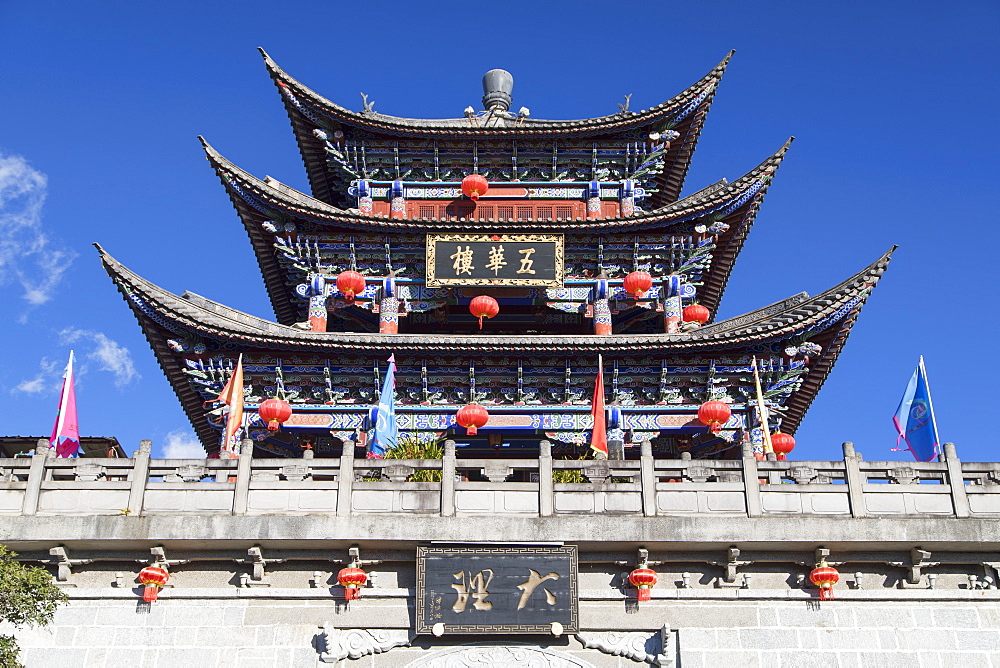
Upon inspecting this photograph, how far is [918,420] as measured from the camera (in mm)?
20469

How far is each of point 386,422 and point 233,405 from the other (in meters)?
2.91

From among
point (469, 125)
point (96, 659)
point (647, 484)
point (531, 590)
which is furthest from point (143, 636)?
point (469, 125)

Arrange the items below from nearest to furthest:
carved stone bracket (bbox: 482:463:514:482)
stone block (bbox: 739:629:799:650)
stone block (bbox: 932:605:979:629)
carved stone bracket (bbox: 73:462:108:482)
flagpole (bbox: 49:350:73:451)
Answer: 1. stone block (bbox: 739:629:799:650)
2. stone block (bbox: 932:605:979:629)
3. carved stone bracket (bbox: 73:462:108:482)
4. carved stone bracket (bbox: 482:463:514:482)
5. flagpole (bbox: 49:350:73:451)

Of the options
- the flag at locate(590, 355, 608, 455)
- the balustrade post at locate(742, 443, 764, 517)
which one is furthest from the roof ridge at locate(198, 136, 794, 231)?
the balustrade post at locate(742, 443, 764, 517)

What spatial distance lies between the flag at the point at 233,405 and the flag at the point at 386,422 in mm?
2569

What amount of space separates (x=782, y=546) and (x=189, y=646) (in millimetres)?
8365

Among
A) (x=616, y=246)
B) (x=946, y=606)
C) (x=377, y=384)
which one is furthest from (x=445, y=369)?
(x=946, y=606)

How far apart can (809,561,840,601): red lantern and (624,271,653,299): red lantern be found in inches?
368

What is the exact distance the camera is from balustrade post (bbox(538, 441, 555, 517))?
1619 cm

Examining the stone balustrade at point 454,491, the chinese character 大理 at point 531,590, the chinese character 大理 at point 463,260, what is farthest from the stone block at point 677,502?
the chinese character 大理 at point 463,260

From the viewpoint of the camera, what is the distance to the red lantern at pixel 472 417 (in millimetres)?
21781

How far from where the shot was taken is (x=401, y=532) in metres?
15.9

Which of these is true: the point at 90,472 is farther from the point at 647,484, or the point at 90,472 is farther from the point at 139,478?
the point at 647,484

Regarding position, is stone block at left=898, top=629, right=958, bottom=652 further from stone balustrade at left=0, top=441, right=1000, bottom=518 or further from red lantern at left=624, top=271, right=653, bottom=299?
red lantern at left=624, top=271, right=653, bottom=299
